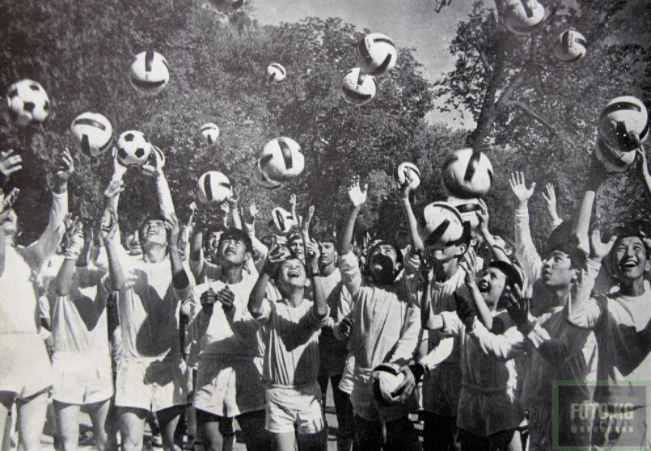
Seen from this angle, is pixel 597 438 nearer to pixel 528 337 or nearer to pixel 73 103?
pixel 528 337

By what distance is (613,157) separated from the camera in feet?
13.6

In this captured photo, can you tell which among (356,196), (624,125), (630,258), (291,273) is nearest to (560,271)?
(630,258)

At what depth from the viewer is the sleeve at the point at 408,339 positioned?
3637 mm

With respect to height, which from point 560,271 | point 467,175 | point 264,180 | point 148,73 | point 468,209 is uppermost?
point 148,73

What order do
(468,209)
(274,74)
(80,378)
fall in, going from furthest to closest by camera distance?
(274,74) → (468,209) → (80,378)

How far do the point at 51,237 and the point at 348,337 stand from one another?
2.38 m

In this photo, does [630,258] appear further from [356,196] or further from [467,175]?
[356,196]

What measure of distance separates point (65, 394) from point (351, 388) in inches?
84.1

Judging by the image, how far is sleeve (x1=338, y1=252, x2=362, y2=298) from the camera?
4461 millimetres

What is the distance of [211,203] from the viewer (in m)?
5.50

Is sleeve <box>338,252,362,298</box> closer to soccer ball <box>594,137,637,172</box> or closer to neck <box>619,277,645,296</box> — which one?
neck <box>619,277,645,296</box>

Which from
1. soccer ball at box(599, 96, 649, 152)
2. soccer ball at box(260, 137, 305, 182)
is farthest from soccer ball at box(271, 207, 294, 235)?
soccer ball at box(599, 96, 649, 152)

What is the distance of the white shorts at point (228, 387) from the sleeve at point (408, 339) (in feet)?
3.54

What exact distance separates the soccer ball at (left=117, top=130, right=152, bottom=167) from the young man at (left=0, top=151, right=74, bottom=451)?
42.3 inches
